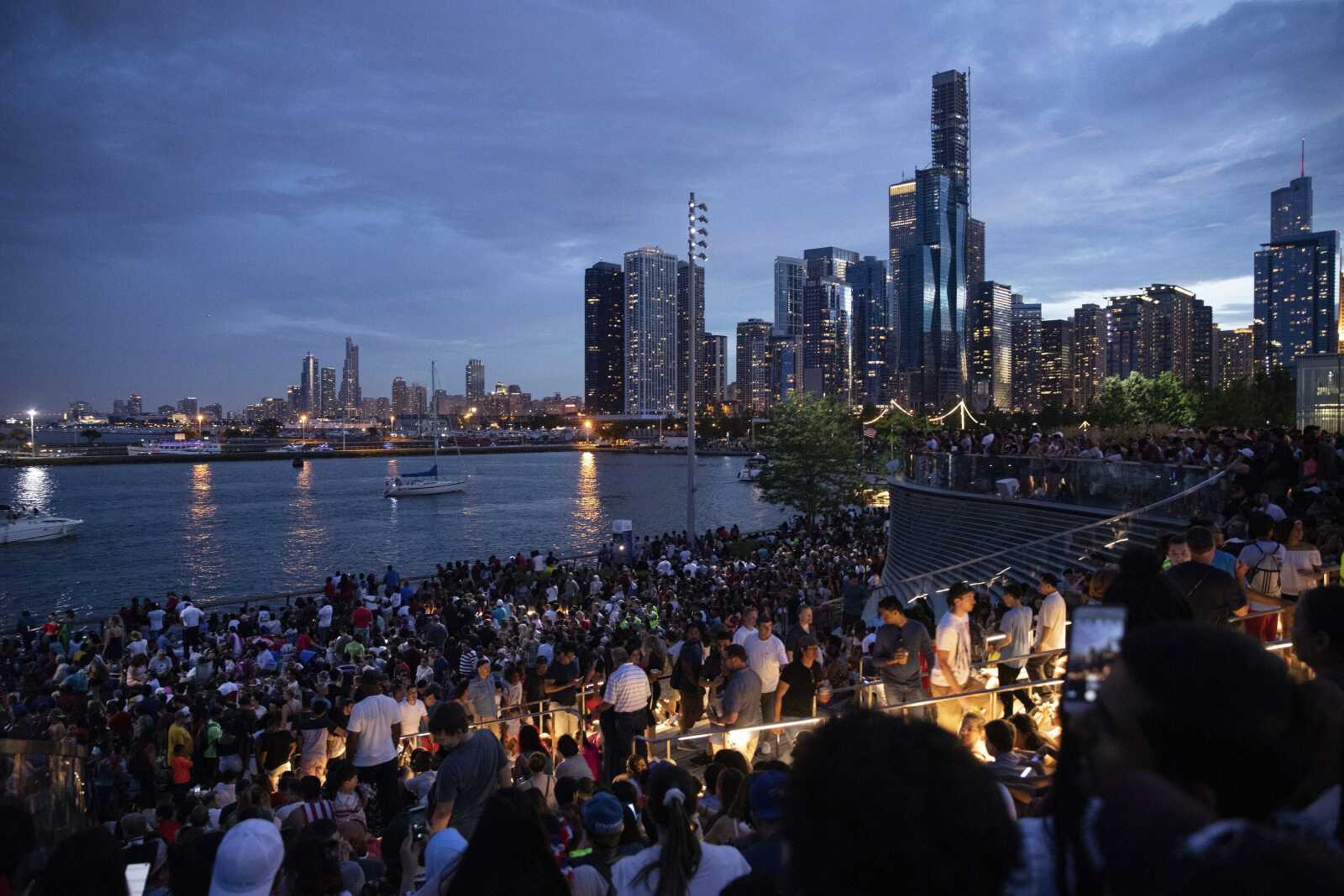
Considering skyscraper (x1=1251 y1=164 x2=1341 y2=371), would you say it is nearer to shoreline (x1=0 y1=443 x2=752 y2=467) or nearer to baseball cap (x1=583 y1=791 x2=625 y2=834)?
shoreline (x1=0 y1=443 x2=752 y2=467)

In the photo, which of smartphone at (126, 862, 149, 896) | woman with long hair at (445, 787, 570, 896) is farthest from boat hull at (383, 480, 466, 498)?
woman with long hair at (445, 787, 570, 896)

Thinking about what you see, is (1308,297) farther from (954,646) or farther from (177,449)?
(177,449)

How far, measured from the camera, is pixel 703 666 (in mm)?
8008

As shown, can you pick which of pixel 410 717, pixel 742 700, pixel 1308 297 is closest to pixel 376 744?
pixel 410 717

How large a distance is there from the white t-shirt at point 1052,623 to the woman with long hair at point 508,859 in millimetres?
5982

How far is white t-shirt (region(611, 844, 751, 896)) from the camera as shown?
295cm

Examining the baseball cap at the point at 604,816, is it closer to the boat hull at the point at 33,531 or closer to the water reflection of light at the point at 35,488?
the boat hull at the point at 33,531

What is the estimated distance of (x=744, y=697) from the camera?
649 centimetres

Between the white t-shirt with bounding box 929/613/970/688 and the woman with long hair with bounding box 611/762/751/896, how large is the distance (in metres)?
3.71

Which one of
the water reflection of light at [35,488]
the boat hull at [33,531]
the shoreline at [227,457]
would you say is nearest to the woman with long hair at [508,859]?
the boat hull at [33,531]

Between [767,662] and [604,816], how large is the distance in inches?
154

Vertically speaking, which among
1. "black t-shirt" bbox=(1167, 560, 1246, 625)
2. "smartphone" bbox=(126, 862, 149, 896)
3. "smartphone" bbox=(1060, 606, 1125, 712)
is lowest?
"smartphone" bbox=(126, 862, 149, 896)

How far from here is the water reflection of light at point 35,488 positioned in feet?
267

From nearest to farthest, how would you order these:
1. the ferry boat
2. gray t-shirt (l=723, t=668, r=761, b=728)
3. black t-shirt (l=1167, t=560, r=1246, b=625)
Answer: black t-shirt (l=1167, t=560, r=1246, b=625), gray t-shirt (l=723, t=668, r=761, b=728), the ferry boat
